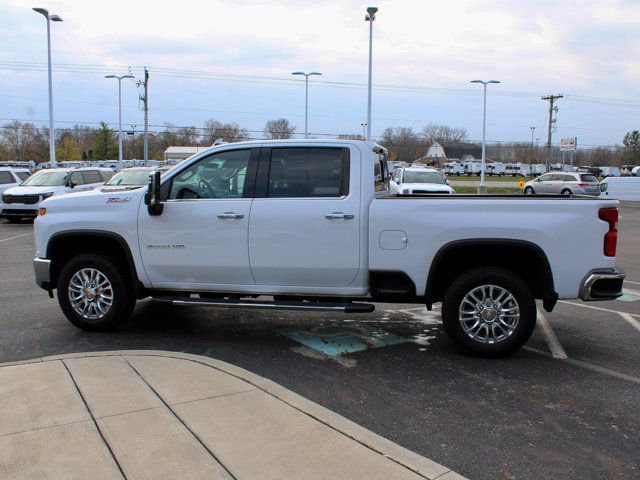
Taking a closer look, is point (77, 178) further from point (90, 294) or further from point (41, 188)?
point (90, 294)

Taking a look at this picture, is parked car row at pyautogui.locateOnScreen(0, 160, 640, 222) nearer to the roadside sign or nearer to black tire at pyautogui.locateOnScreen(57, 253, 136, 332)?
black tire at pyautogui.locateOnScreen(57, 253, 136, 332)

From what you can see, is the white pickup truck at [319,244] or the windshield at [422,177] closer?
the white pickup truck at [319,244]

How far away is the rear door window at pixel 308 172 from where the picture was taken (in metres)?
5.70

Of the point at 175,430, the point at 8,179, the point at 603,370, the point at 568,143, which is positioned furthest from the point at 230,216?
the point at 568,143

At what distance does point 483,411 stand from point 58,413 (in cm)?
309

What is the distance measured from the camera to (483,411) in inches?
169

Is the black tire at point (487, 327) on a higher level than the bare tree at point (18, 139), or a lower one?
lower

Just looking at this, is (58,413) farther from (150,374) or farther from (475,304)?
(475,304)

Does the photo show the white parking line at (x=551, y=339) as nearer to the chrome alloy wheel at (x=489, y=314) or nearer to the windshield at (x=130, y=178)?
the chrome alloy wheel at (x=489, y=314)

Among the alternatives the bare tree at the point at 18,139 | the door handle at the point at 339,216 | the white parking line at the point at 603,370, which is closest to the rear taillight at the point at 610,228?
the white parking line at the point at 603,370

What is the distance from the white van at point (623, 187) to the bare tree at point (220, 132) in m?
52.9

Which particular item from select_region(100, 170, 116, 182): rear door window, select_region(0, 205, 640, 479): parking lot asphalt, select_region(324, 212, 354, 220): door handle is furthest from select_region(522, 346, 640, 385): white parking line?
select_region(100, 170, 116, 182): rear door window

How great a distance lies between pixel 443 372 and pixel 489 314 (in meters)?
0.74

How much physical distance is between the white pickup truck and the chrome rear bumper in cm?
1
